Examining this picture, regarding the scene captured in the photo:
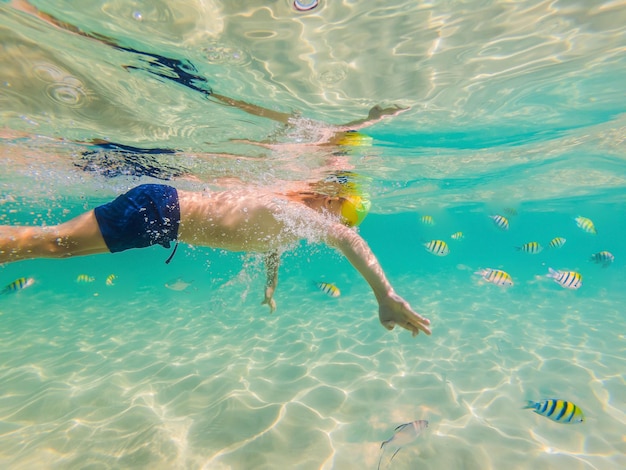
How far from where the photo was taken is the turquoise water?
502 centimetres

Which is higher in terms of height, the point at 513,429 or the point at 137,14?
the point at 137,14

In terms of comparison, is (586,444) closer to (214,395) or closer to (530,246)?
(530,246)

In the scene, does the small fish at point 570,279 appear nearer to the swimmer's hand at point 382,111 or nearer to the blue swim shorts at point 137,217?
the swimmer's hand at point 382,111

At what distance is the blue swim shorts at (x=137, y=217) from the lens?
3.52 m

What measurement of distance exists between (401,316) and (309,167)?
29.3ft

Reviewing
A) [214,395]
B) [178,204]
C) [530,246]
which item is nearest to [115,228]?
[178,204]

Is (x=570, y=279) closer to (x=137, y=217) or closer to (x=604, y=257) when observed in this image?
(x=604, y=257)

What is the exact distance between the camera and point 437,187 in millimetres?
22375

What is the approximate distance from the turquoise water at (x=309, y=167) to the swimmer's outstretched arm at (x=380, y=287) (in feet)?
11.0

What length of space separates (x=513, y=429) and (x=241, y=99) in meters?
8.51

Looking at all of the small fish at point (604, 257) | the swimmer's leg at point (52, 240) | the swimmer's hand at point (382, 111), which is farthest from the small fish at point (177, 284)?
the small fish at point (604, 257)

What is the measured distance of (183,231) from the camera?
436 centimetres

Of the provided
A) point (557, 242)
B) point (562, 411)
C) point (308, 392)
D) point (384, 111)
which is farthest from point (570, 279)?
point (308, 392)

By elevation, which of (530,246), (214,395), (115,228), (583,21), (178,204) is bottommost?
(214,395)
